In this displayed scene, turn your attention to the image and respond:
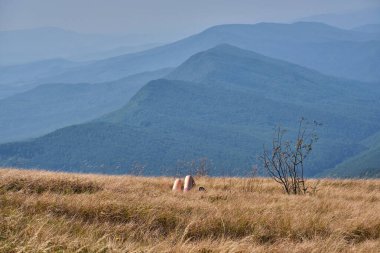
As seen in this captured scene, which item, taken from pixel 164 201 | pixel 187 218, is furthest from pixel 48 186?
pixel 187 218

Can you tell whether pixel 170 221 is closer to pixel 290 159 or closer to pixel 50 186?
pixel 50 186

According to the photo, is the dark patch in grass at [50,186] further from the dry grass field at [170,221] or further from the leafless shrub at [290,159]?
the leafless shrub at [290,159]

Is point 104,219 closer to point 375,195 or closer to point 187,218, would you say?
point 187,218

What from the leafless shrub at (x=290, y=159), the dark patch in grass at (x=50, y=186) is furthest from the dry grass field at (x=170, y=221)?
the leafless shrub at (x=290, y=159)

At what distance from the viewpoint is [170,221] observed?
24.9 ft

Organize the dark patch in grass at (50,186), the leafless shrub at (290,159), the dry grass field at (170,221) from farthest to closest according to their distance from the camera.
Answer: the leafless shrub at (290,159) < the dark patch in grass at (50,186) < the dry grass field at (170,221)

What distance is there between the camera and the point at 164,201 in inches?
342

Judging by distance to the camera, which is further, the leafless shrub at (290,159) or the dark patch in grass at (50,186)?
the leafless shrub at (290,159)

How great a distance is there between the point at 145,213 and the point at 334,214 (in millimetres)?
3458

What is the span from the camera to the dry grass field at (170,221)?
5.49 meters

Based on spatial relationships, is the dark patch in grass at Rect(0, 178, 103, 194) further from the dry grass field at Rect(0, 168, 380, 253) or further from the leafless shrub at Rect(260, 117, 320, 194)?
the leafless shrub at Rect(260, 117, 320, 194)

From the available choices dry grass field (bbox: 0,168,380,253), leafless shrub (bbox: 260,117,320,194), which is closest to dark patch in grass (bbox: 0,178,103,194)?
dry grass field (bbox: 0,168,380,253)

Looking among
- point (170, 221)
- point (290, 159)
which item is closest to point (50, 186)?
point (170, 221)

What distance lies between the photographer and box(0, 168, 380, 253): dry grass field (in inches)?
216
